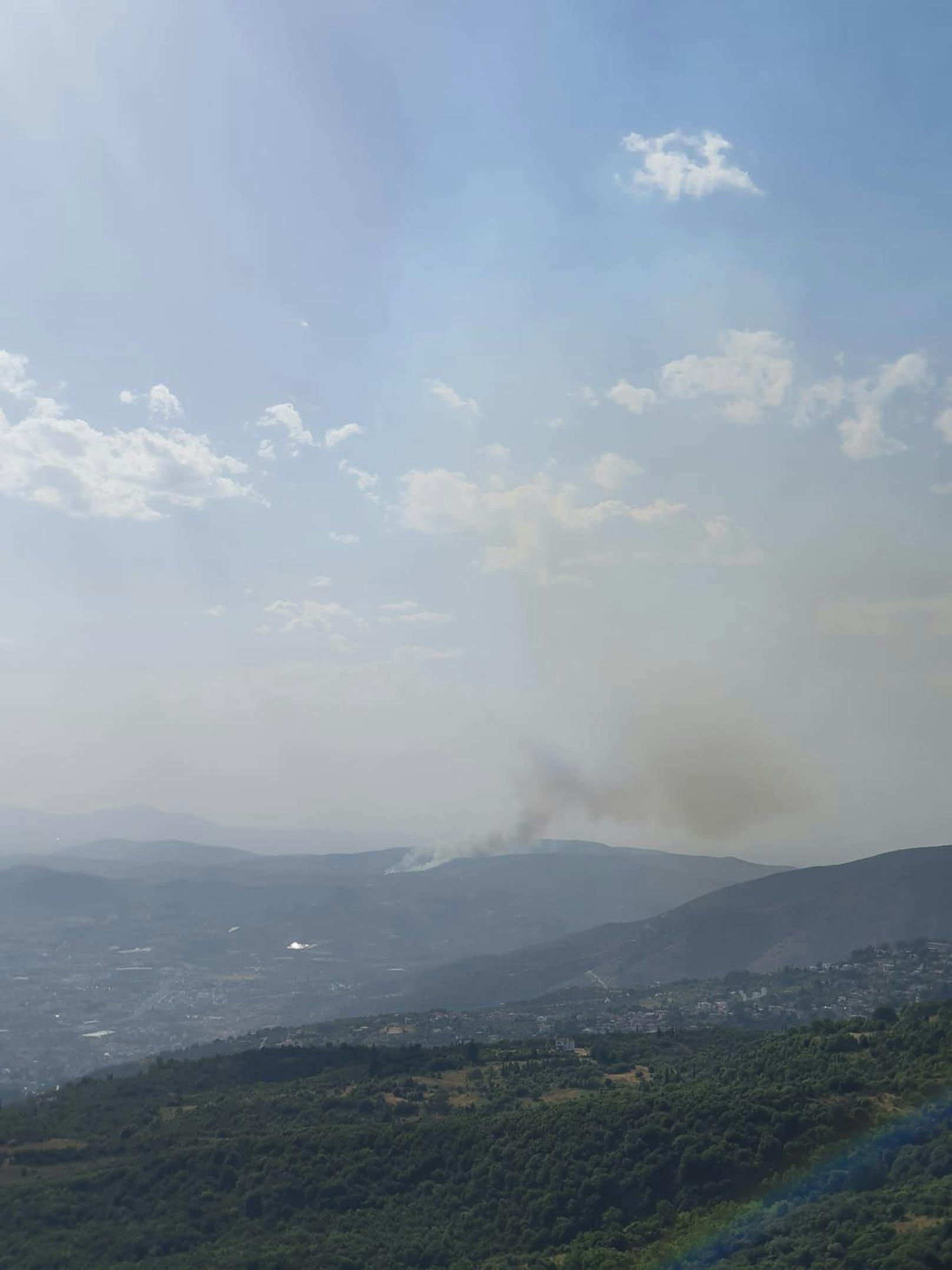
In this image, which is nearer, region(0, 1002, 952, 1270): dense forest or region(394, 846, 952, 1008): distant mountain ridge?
region(0, 1002, 952, 1270): dense forest

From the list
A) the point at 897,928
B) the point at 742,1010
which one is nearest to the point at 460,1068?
the point at 742,1010

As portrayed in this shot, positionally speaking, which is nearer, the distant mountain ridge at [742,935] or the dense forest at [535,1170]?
the dense forest at [535,1170]

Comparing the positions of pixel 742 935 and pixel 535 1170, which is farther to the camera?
pixel 742 935

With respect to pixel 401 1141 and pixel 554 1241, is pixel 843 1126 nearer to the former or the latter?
pixel 554 1241
